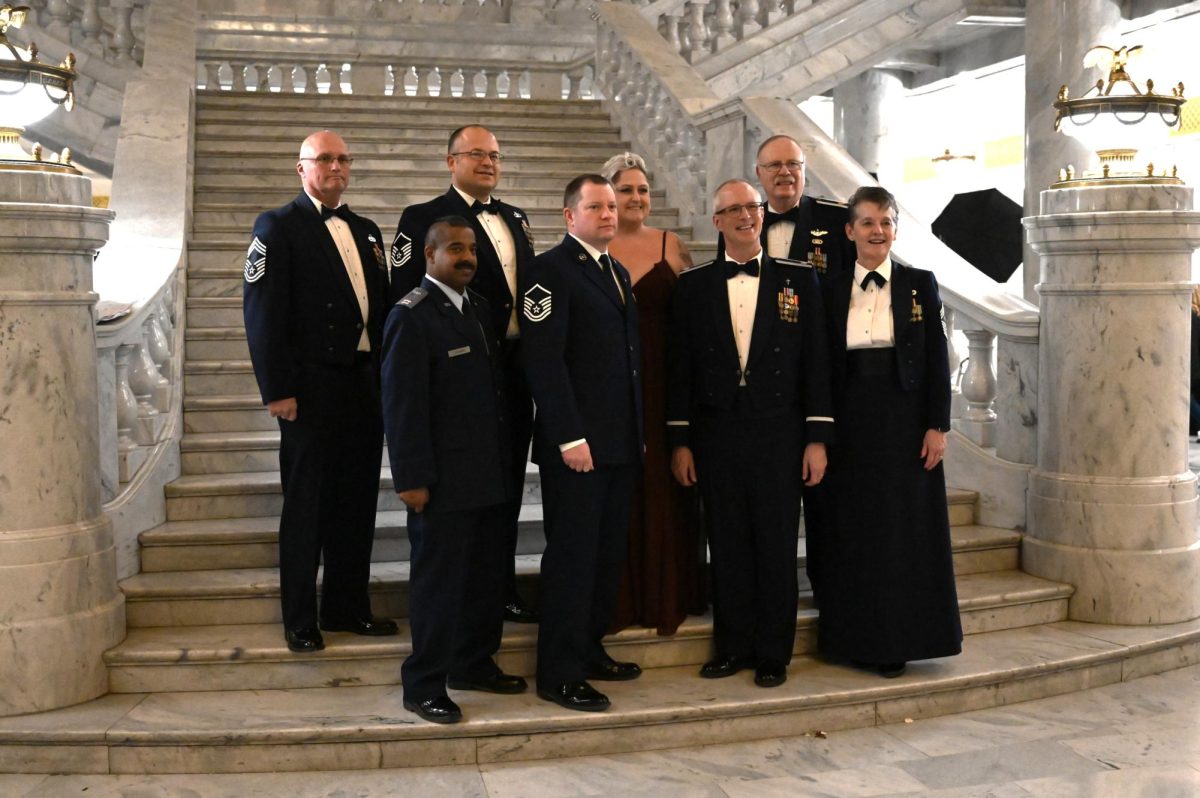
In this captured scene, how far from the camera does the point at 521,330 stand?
423 cm

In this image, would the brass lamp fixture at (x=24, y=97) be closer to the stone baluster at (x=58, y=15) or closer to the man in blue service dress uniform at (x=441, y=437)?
the man in blue service dress uniform at (x=441, y=437)

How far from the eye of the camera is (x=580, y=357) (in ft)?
14.0

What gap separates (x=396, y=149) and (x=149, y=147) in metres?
2.31

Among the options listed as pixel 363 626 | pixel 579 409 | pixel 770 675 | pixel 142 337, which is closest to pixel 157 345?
pixel 142 337

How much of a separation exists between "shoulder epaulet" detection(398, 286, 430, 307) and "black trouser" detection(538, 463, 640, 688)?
0.68 m

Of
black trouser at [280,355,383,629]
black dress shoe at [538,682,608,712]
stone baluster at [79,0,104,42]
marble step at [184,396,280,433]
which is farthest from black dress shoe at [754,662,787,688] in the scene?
stone baluster at [79,0,104,42]

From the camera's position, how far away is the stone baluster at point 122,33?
34.1 ft

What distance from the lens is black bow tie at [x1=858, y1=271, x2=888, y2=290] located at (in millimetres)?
4617

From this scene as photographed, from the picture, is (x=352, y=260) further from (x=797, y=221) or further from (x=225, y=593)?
(x=797, y=221)

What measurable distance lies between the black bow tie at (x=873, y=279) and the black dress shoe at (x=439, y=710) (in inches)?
77.7

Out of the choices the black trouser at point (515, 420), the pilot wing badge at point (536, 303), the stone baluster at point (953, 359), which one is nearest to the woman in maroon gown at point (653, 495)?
the black trouser at point (515, 420)

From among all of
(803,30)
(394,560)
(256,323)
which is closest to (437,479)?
(256,323)

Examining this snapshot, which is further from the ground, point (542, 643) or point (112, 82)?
point (112, 82)

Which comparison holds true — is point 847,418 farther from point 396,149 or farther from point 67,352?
point 396,149
